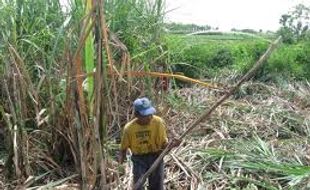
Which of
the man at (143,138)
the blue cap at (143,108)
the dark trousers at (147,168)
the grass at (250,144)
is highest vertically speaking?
the blue cap at (143,108)

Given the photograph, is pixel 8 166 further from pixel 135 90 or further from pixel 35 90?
pixel 135 90

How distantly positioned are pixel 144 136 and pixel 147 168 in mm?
231

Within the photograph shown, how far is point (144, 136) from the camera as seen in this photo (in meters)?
3.66

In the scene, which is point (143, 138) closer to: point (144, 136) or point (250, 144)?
point (144, 136)

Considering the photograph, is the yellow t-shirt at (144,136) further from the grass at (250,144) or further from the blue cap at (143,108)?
the grass at (250,144)

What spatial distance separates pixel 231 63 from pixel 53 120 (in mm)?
8118

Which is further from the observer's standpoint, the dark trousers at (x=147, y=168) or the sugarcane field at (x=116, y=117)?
the dark trousers at (x=147, y=168)

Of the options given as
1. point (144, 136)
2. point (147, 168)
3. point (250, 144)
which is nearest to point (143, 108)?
point (144, 136)

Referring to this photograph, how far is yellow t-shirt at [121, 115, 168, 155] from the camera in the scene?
12.0 ft

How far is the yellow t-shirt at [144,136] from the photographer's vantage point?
12.0ft

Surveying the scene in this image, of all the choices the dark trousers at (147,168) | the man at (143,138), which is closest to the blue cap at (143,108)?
the man at (143,138)

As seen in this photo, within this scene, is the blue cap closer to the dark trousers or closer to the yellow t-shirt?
the yellow t-shirt

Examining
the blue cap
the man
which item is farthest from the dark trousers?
the blue cap

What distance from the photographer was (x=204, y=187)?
13.4ft
